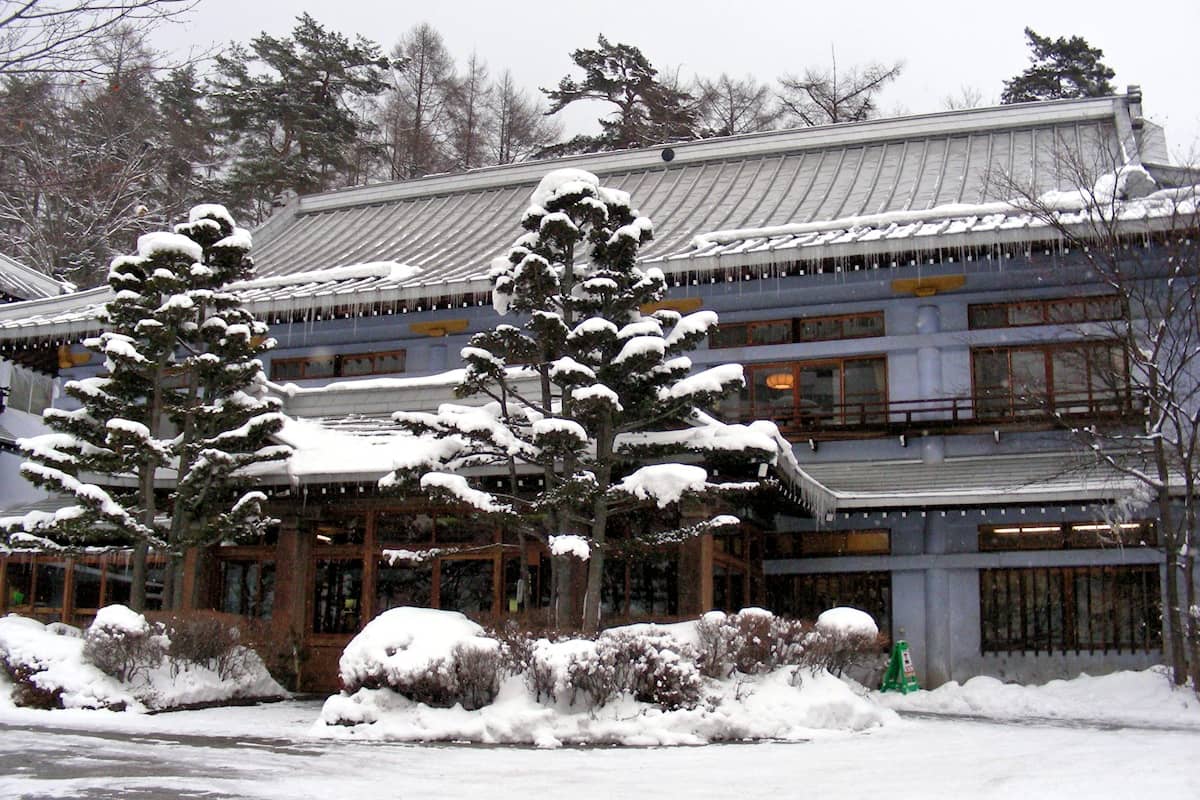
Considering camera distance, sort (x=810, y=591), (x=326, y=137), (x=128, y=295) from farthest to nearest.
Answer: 1. (x=326, y=137)
2. (x=810, y=591)
3. (x=128, y=295)

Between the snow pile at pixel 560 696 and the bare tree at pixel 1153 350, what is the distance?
5.65 metres

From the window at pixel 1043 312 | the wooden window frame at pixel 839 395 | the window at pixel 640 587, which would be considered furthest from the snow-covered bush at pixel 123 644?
the window at pixel 1043 312

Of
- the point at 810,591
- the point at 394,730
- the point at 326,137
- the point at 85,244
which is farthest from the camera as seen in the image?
the point at 326,137

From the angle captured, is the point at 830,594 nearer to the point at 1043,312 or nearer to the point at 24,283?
the point at 1043,312

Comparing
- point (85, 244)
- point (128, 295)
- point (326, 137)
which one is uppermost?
point (326, 137)

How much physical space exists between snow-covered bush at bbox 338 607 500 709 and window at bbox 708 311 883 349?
8.75 m

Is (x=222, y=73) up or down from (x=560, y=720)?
up

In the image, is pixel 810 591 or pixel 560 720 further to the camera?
pixel 810 591

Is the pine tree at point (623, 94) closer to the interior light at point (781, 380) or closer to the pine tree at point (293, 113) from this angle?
the pine tree at point (293, 113)

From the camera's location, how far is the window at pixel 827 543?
1886 cm

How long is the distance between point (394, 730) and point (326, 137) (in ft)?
108

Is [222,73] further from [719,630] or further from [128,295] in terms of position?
[719,630]

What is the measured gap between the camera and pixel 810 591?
62.6 feet

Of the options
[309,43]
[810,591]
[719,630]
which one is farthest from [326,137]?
[719,630]
